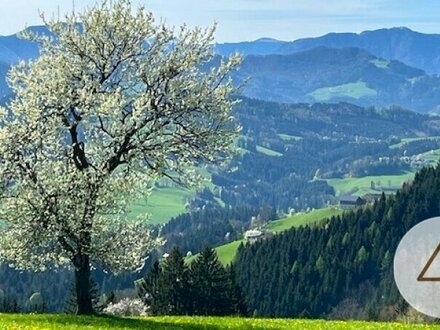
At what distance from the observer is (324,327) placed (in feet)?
92.1

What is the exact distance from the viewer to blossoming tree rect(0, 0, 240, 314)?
1219 inches

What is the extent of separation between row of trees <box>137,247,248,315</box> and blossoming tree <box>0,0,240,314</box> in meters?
63.5

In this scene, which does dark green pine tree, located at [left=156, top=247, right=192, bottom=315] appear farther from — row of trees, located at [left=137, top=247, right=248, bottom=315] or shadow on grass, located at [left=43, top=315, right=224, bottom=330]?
shadow on grass, located at [left=43, top=315, right=224, bottom=330]

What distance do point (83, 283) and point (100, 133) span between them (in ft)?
24.0

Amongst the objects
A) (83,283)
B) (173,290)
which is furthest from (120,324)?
(173,290)

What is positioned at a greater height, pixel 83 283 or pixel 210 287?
pixel 83 283

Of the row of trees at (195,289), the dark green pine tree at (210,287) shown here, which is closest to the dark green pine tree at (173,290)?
the row of trees at (195,289)

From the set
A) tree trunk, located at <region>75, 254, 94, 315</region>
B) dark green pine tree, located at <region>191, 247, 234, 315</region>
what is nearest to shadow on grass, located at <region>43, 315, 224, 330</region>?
tree trunk, located at <region>75, 254, 94, 315</region>

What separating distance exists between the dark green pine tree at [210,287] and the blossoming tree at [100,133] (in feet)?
206

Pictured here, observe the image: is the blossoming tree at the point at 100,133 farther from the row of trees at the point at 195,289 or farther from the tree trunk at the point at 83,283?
the row of trees at the point at 195,289

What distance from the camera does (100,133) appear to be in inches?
1337

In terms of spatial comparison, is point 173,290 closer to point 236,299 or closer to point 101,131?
point 236,299

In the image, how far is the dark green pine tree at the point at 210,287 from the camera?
96375 mm

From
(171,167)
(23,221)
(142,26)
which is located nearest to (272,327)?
(171,167)
